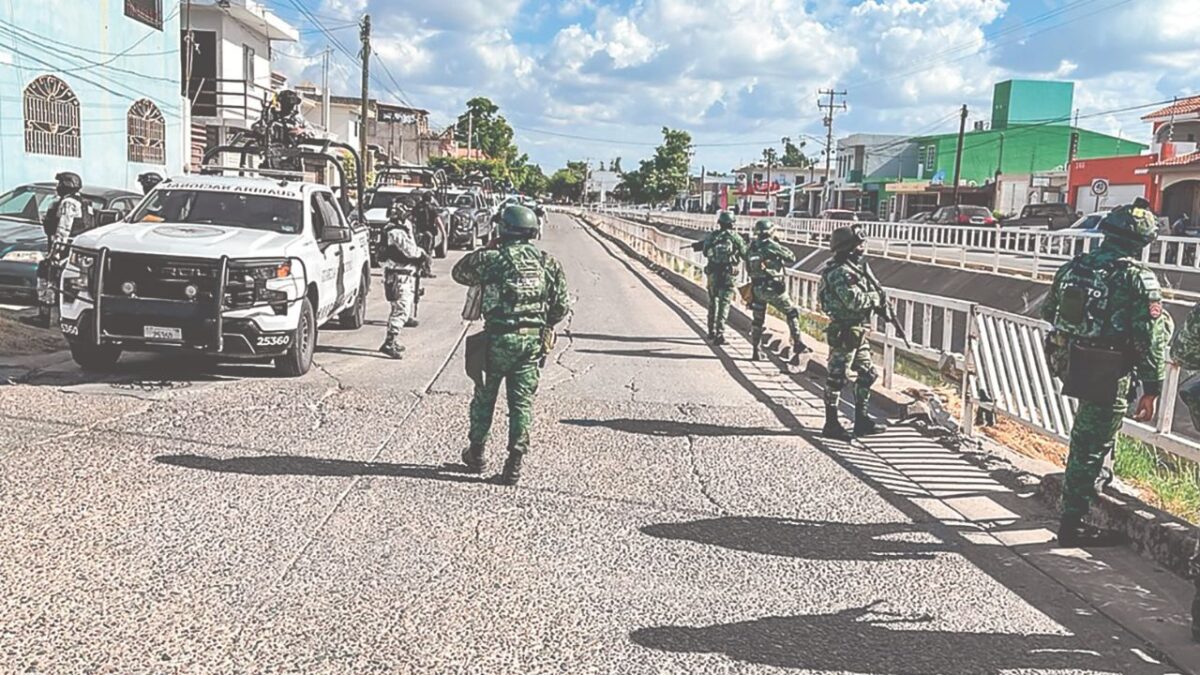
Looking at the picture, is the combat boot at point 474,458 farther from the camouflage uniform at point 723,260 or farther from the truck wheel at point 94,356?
the camouflage uniform at point 723,260

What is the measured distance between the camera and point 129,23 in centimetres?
2359

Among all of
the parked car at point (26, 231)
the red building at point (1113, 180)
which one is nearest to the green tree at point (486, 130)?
the red building at point (1113, 180)

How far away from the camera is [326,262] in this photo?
10648mm

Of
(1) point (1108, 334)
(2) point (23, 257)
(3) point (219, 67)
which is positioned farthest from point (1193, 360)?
(3) point (219, 67)

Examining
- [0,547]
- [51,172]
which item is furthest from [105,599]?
[51,172]

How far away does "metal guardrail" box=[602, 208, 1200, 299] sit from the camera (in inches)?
755

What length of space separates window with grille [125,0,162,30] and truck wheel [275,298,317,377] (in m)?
17.0

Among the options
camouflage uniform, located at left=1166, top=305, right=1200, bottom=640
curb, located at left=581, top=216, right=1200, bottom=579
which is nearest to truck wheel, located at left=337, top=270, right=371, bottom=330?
curb, located at left=581, top=216, right=1200, bottom=579

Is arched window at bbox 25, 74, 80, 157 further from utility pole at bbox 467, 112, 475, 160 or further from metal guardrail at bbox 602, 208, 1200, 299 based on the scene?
utility pole at bbox 467, 112, 475, 160

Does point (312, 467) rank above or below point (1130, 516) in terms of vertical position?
below

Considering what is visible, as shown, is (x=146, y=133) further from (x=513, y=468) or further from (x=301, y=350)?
(x=513, y=468)

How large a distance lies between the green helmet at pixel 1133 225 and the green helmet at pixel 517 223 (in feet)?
10.8

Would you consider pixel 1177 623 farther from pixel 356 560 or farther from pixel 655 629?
pixel 356 560

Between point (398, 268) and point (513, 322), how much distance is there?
17.8ft
